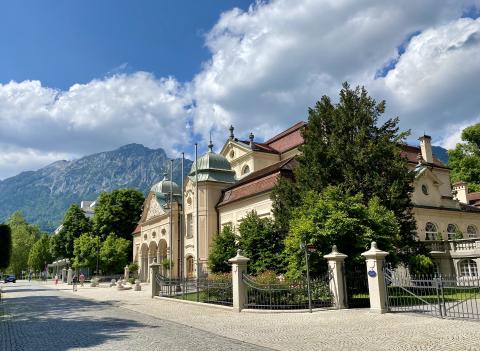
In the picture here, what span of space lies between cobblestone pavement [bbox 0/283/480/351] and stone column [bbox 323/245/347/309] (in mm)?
877

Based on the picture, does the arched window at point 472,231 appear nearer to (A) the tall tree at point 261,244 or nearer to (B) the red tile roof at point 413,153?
(B) the red tile roof at point 413,153

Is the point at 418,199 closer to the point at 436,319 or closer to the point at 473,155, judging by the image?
the point at 436,319

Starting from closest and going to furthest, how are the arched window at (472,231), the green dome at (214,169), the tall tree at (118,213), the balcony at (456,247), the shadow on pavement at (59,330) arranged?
the shadow on pavement at (59,330), the balcony at (456,247), the arched window at (472,231), the green dome at (214,169), the tall tree at (118,213)

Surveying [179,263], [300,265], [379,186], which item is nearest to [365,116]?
[379,186]

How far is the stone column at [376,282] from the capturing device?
48.3ft

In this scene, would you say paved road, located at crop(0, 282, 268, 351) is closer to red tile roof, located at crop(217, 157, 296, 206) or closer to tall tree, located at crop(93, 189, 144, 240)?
red tile roof, located at crop(217, 157, 296, 206)

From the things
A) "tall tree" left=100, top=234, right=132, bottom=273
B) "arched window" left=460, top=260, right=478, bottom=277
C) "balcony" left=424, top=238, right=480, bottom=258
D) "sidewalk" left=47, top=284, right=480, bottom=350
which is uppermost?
"tall tree" left=100, top=234, right=132, bottom=273

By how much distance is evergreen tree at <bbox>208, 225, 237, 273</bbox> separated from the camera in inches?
1109

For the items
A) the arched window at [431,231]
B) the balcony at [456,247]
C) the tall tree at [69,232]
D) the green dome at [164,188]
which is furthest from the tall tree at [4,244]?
the arched window at [431,231]

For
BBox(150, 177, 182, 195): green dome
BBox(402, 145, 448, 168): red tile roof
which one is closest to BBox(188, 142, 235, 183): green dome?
BBox(150, 177, 182, 195): green dome

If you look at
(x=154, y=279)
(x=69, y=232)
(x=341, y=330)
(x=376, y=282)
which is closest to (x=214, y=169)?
(x=154, y=279)

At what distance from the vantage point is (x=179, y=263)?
43.8 meters

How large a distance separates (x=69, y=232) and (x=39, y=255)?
84.5 feet

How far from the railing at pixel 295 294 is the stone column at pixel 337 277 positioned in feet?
0.95
